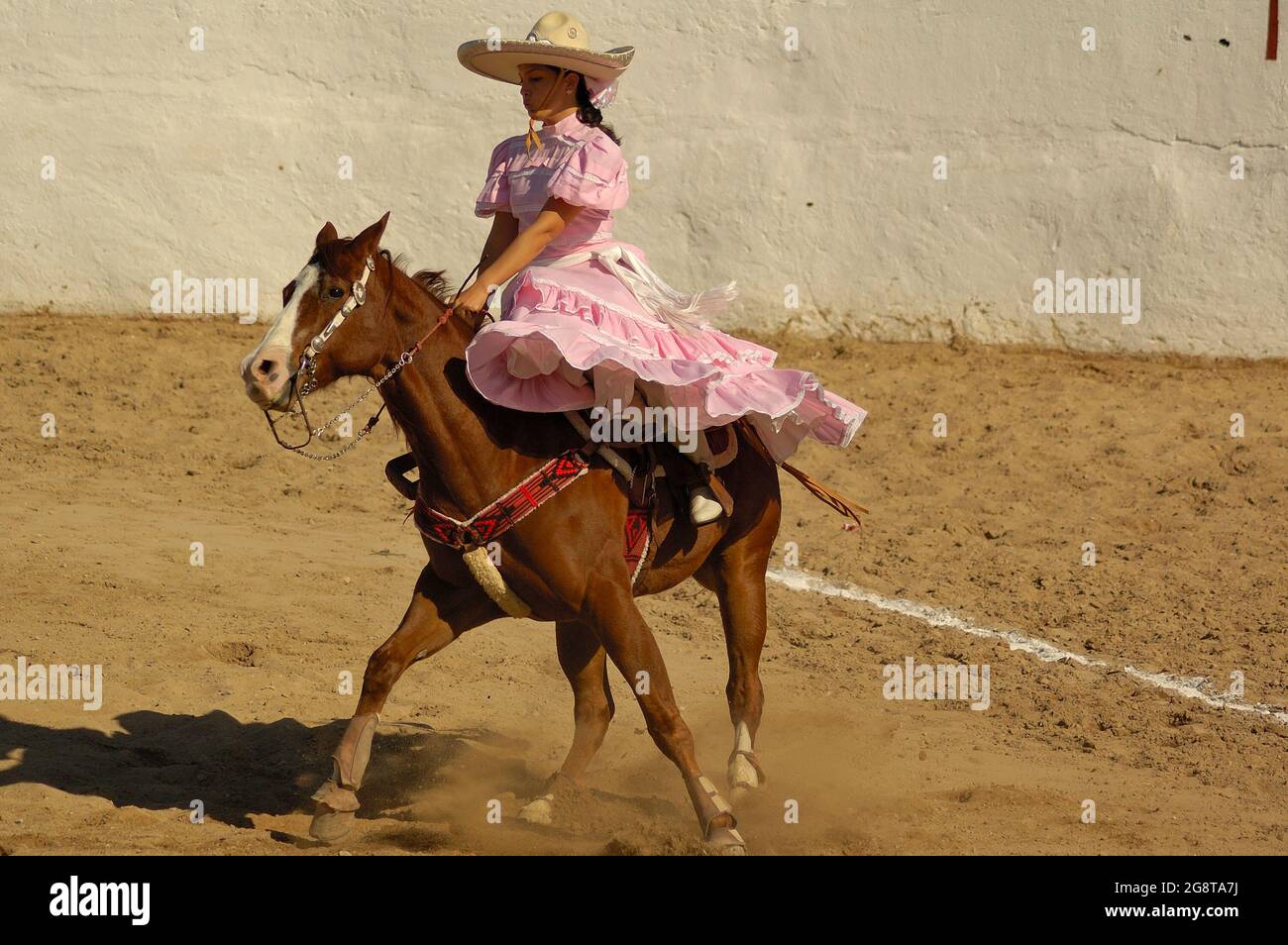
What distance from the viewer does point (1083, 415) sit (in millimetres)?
10750

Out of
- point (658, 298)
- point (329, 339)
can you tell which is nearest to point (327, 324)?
point (329, 339)

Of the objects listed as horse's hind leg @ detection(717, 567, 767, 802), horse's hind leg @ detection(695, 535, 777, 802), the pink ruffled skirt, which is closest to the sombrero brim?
the pink ruffled skirt

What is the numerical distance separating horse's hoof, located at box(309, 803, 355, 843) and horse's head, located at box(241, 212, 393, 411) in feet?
5.09

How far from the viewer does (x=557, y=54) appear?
5.43 m

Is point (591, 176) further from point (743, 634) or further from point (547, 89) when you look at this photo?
point (743, 634)

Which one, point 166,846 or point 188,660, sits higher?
point 188,660

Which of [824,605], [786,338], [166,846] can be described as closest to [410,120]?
[786,338]

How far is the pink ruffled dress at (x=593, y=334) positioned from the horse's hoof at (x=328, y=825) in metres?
1.59

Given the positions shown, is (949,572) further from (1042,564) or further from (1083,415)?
(1083,415)

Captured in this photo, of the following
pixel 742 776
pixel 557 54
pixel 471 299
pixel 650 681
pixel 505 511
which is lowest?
pixel 742 776

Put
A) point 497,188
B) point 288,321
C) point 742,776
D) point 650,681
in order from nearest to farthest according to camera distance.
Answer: point 288,321, point 650,681, point 497,188, point 742,776

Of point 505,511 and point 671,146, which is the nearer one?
point 505,511

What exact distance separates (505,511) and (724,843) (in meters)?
1.37

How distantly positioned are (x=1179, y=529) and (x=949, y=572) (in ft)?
4.97
